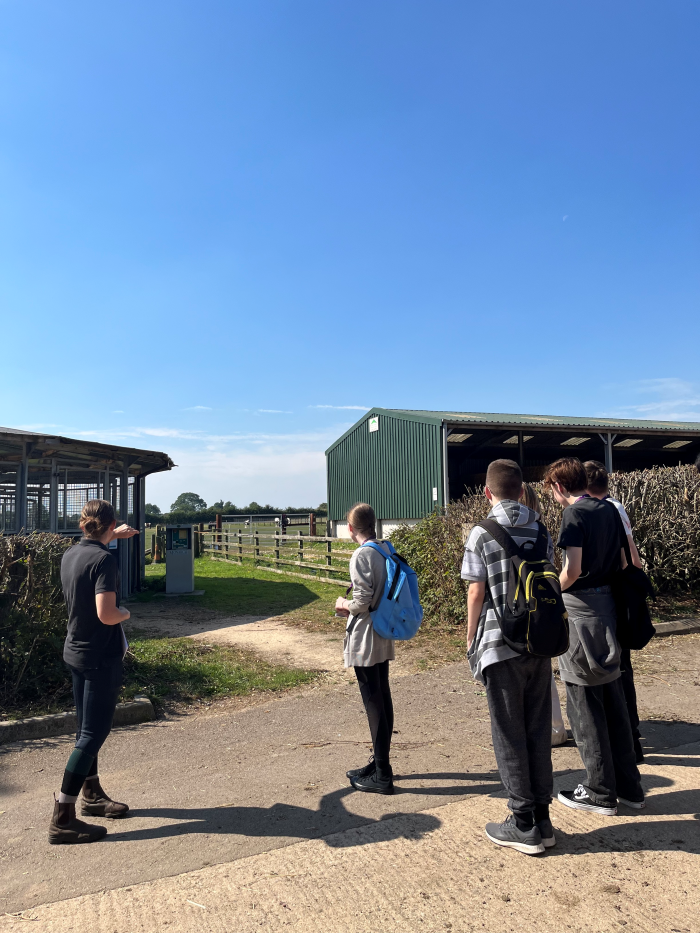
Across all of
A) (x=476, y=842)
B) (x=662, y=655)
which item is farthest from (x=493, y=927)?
(x=662, y=655)

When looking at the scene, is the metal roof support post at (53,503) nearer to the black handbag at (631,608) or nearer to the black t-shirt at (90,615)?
the black t-shirt at (90,615)

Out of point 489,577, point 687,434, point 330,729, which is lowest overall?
point 330,729

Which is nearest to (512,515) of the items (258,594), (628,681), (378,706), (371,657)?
(371,657)

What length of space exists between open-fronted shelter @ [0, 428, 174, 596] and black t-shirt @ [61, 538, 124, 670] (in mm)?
7685

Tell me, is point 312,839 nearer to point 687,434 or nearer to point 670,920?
point 670,920

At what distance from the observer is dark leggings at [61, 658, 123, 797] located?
3.29m

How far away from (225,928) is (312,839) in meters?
0.76

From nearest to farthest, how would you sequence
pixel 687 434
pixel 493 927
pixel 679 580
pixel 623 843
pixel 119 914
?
pixel 493 927, pixel 119 914, pixel 623 843, pixel 679 580, pixel 687 434

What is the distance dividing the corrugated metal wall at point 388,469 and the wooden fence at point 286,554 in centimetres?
366

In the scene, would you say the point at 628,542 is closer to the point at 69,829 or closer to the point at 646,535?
the point at 69,829

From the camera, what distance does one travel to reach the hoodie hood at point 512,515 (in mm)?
3150

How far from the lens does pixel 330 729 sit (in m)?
4.95

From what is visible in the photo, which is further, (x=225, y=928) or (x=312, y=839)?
(x=312, y=839)

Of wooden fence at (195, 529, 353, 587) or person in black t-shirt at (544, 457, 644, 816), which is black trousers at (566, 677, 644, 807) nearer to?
person in black t-shirt at (544, 457, 644, 816)
